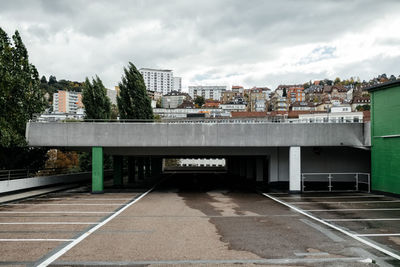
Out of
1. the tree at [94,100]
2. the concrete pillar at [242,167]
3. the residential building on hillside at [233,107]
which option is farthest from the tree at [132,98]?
the residential building on hillside at [233,107]

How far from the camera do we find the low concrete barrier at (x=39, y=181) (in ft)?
78.0

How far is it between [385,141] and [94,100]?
31.9 metres

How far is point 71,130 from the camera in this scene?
1027 inches

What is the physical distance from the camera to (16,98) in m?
26.9

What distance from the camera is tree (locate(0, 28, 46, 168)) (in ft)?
83.6

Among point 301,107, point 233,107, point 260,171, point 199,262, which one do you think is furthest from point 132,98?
point 233,107

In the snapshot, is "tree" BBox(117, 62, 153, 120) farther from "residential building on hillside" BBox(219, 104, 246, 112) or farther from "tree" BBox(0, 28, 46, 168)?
"residential building on hillside" BBox(219, 104, 246, 112)

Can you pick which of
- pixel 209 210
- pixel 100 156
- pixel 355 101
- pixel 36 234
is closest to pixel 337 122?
pixel 209 210

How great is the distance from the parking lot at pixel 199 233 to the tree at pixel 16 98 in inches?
288

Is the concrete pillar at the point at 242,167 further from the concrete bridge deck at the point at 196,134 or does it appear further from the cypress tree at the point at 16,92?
the cypress tree at the point at 16,92

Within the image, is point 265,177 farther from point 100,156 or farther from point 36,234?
point 36,234

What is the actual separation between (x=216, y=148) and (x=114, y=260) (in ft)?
64.2

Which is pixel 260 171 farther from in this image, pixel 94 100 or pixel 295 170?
pixel 94 100

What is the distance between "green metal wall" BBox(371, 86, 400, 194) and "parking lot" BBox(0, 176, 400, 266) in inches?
133
